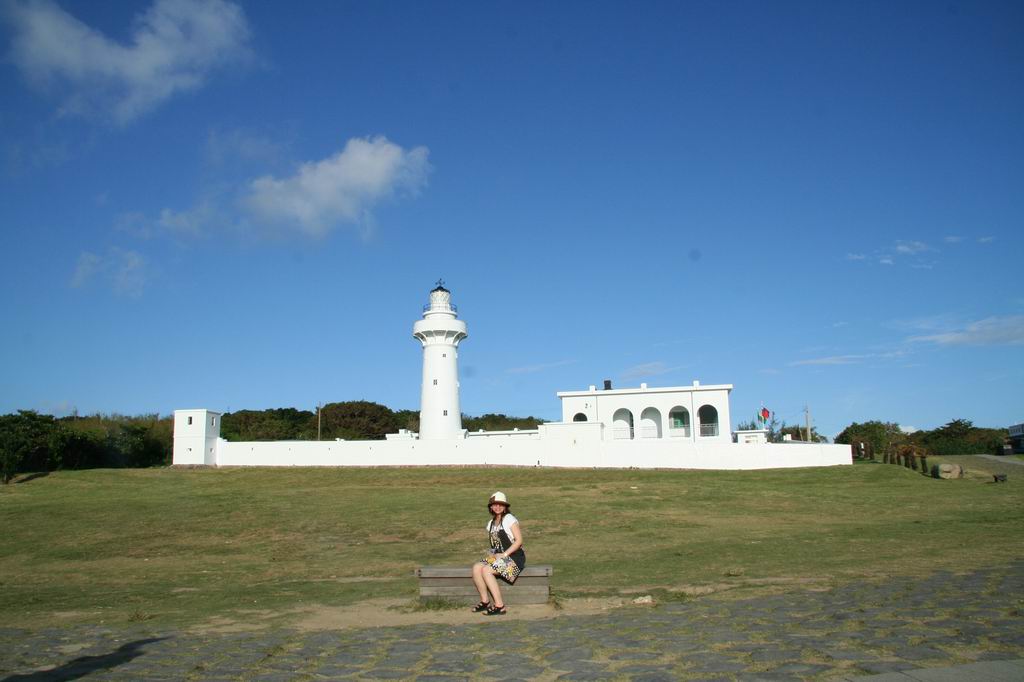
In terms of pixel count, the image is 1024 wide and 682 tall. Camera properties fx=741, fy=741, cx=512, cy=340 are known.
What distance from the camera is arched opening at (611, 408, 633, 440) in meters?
49.3

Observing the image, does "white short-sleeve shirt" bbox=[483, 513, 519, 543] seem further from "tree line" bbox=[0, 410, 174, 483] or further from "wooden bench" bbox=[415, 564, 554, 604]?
"tree line" bbox=[0, 410, 174, 483]

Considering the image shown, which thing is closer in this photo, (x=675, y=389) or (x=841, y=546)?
(x=841, y=546)

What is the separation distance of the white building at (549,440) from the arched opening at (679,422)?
7 cm

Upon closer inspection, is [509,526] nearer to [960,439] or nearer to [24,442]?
[24,442]

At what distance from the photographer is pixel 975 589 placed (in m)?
8.86

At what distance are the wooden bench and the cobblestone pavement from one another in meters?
0.82

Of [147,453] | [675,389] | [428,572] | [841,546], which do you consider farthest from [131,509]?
[675,389]

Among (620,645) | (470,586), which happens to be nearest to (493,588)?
(470,586)

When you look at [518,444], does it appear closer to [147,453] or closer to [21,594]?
[147,453]

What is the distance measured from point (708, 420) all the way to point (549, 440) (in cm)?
1262

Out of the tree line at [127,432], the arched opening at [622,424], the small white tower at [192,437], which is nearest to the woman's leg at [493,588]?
the tree line at [127,432]

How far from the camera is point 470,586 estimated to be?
9430 mm

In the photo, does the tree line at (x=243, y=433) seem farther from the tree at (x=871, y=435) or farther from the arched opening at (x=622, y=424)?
the arched opening at (x=622, y=424)

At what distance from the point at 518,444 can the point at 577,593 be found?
32.4m
